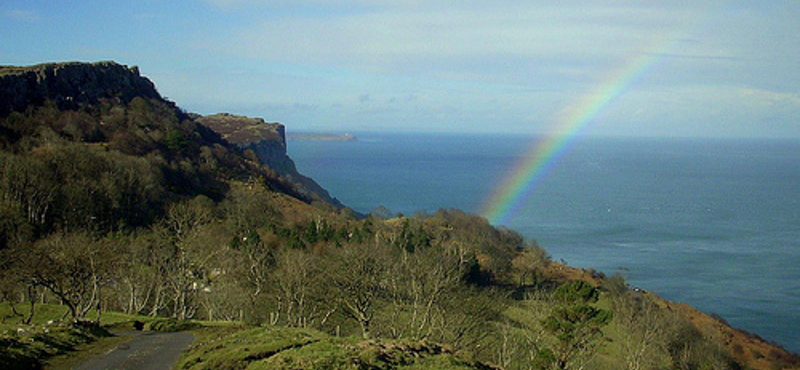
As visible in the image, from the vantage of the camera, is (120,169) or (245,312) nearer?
(245,312)

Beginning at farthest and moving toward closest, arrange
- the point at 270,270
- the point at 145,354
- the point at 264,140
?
the point at 264,140
the point at 270,270
the point at 145,354

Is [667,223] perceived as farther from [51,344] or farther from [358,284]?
[51,344]

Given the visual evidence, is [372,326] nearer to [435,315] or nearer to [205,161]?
[435,315]

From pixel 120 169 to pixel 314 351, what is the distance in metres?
44.3

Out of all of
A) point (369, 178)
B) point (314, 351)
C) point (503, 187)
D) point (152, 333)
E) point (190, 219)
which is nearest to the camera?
point (314, 351)

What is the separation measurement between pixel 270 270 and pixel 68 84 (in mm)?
62895

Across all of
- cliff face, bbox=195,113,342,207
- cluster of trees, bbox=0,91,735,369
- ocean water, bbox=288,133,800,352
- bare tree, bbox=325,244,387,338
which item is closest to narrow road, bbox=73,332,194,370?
cluster of trees, bbox=0,91,735,369

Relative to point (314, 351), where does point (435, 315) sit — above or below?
below

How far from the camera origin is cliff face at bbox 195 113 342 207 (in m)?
127

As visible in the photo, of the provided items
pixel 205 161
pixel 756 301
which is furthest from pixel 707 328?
pixel 205 161

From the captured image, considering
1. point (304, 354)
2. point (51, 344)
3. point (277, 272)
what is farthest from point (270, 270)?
point (304, 354)

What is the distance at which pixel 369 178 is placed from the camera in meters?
176

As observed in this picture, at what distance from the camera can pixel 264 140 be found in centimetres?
13488

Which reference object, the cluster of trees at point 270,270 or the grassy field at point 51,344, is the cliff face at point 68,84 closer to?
the cluster of trees at point 270,270
